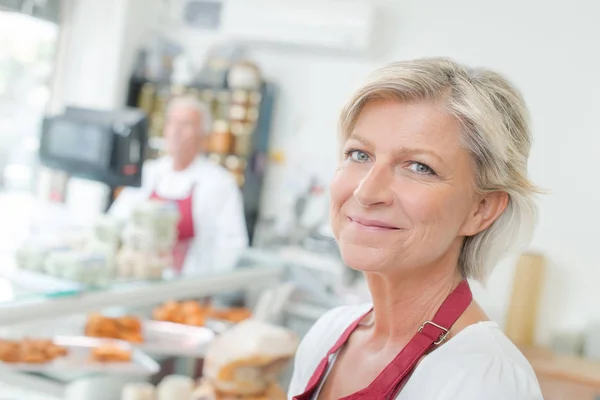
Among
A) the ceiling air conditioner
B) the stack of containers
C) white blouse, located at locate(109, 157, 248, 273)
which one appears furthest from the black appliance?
the ceiling air conditioner

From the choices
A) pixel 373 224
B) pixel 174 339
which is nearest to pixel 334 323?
pixel 373 224

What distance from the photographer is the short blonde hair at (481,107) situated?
1.08 m

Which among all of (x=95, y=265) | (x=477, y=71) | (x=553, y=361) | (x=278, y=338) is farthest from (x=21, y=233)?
(x=553, y=361)

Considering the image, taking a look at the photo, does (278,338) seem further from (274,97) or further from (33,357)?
(274,97)

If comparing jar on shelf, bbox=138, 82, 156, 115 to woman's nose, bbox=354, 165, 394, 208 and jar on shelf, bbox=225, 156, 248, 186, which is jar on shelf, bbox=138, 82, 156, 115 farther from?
woman's nose, bbox=354, 165, 394, 208

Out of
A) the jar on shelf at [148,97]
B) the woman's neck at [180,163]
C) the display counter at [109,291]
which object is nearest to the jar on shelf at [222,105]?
the jar on shelf at [148,97]

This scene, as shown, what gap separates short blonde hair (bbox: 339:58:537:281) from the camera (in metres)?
1.08

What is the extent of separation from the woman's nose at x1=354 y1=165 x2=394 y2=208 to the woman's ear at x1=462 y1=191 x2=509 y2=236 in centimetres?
16

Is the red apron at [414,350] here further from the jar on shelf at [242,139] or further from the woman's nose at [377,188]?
the jar on shelf at [242,139]

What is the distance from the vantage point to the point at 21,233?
2.82 meters

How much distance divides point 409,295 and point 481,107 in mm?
322

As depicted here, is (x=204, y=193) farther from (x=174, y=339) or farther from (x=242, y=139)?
(x=174, y=339)

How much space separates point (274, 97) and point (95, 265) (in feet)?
9.95

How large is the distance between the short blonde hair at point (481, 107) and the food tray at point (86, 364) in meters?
1.45
